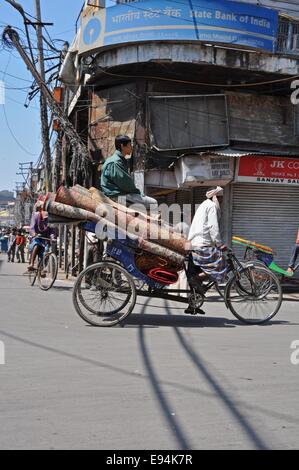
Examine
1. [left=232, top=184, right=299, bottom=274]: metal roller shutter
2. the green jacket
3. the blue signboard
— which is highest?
the blue signboard

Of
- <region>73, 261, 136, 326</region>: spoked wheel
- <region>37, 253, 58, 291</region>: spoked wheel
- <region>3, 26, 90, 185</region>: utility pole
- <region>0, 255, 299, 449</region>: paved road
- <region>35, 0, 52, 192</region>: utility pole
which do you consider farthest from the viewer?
<region>35, 0, 52, 192</region>: utility pole

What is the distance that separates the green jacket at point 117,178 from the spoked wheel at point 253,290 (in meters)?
1.80

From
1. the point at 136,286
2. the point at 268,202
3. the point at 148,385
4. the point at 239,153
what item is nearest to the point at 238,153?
the point at 239,153

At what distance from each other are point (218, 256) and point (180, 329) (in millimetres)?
1051

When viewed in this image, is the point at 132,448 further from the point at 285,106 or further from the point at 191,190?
the point at 285,106

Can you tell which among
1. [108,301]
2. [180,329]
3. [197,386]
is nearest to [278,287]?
[180,329]

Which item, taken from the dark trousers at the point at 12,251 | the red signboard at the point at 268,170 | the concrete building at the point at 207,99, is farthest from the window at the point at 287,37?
the dark trousers at the point at 12,251

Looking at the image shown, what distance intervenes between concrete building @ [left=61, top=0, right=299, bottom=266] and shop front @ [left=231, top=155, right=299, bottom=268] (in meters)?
0.03

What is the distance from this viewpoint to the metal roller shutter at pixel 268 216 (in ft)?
44.1

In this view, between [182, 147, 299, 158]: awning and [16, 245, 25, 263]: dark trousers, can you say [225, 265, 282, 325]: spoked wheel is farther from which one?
[16, 245, 25, 263]: dark trousers

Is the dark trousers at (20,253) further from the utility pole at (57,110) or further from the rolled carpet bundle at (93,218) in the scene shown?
the rolled carpet bundle at (93,218)

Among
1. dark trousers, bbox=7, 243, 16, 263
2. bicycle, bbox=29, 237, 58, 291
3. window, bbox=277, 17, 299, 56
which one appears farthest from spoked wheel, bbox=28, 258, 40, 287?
dark trousers, bbox=7, 243, 16, 263

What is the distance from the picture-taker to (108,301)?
6.94 metres

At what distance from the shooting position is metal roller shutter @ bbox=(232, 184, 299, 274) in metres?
13.4
